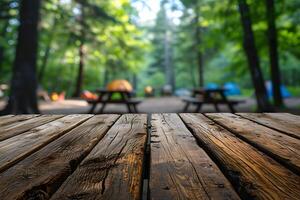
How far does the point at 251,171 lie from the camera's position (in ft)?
3.64

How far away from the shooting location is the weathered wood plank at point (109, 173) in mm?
911

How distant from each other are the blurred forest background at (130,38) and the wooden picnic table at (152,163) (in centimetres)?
754

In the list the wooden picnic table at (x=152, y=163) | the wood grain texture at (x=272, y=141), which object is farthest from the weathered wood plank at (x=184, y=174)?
the wood grain texture at (x=272, y=141)

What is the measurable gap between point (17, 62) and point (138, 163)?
24.3ft

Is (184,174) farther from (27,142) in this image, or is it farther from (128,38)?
(128,38)

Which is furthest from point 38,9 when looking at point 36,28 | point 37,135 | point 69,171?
point 69,171

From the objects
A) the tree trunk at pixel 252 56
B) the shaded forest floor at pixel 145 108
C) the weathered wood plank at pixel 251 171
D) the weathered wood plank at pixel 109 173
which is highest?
the tree trunk at pixel 252 56

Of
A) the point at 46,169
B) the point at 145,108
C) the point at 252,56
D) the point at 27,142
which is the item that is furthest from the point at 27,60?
the point at 46,169

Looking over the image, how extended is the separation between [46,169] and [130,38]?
17.8 metres

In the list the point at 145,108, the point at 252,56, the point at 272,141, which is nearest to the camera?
the point at 272,141

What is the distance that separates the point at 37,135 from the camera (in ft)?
6.10

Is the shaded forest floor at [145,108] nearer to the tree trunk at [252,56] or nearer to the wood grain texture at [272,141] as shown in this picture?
the tree trunk at [252,56]

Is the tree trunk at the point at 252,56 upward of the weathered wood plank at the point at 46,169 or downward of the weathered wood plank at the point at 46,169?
upward

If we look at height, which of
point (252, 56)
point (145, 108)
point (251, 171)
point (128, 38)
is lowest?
point (145, 108)
